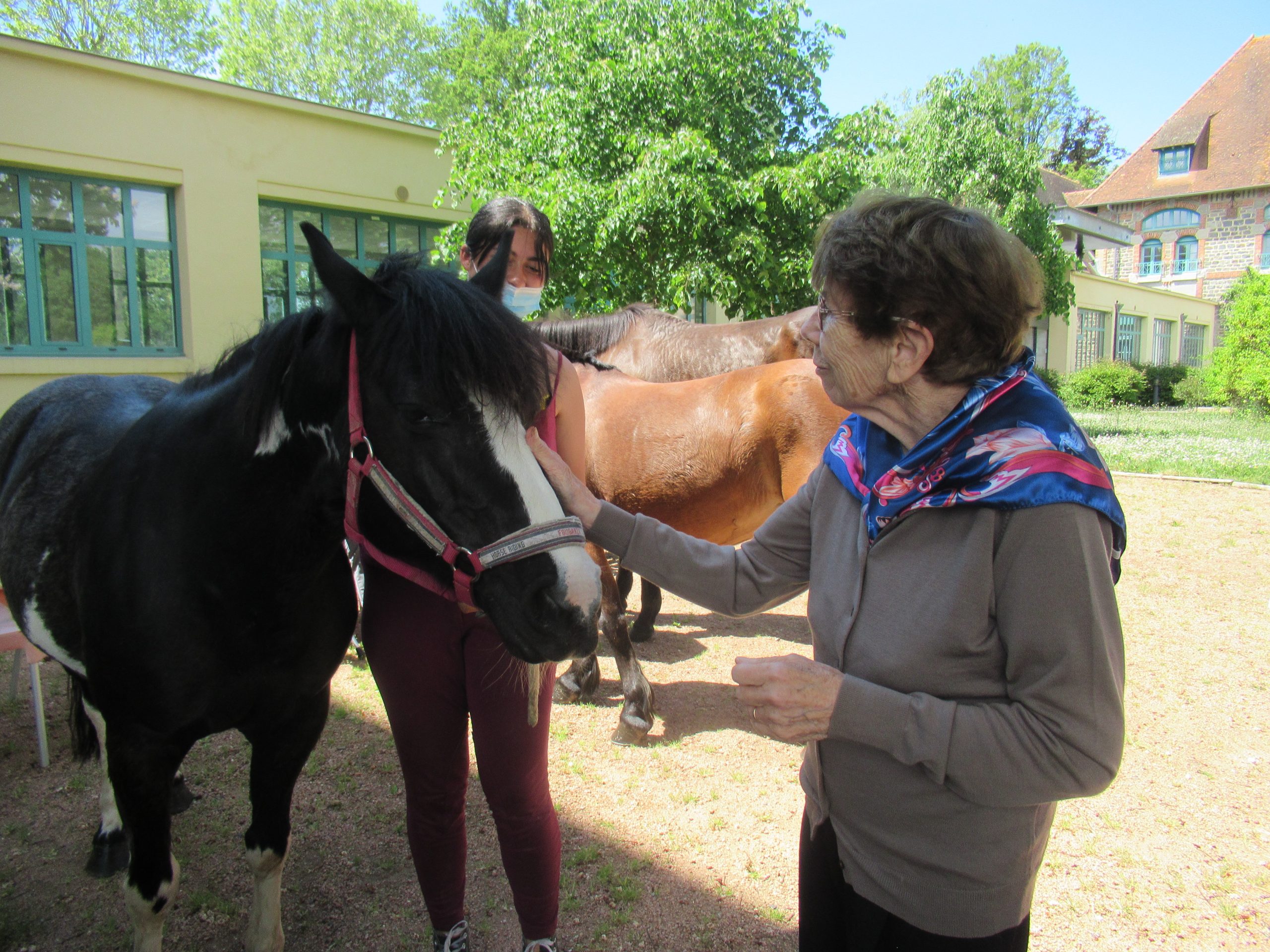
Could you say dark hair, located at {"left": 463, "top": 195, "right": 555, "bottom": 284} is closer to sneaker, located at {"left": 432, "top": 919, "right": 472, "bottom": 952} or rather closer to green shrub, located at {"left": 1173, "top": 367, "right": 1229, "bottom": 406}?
sneaker, located at {"left": 432, "top": 919, "right": 472, "bottom": 952}

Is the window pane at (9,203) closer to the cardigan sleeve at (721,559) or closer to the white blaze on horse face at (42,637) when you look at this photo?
the white blaze on horse face at (42,637)

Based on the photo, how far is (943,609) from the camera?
1132 millimetres

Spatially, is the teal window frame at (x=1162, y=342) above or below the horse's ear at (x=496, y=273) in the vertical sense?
above

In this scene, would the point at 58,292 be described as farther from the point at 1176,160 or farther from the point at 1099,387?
the point at 1176,160

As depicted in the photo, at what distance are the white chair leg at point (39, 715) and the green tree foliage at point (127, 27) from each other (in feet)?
73.2

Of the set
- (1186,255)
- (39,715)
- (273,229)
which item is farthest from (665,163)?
(1186,255)

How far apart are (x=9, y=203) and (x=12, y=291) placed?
0.96m

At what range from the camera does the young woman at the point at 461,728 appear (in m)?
1.68

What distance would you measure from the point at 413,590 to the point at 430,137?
11.5 meters

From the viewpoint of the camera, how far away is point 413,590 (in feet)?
5.54

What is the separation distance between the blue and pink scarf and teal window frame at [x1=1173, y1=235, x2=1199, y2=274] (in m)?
43.0

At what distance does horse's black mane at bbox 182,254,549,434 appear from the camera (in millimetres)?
1345

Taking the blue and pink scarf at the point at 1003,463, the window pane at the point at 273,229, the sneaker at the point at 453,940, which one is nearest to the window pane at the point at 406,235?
the window pane at the point at 273,229

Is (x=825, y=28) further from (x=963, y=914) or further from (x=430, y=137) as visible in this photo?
(x=963, y=914)
